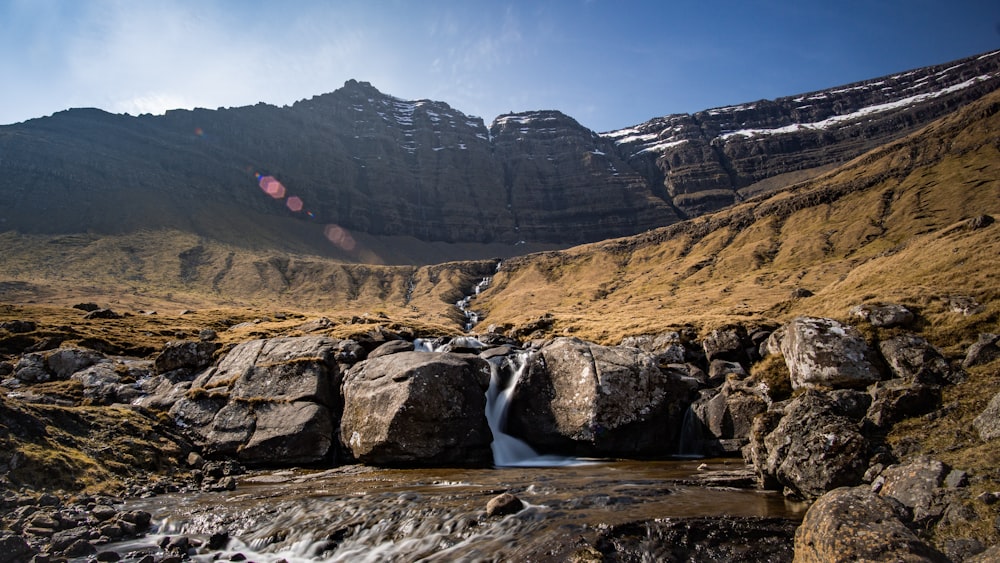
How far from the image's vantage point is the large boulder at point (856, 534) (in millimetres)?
8648

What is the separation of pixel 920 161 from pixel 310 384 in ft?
636

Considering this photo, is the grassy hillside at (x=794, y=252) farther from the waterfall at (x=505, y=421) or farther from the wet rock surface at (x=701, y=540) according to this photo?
the wet rock surface at (x=701, y=540)

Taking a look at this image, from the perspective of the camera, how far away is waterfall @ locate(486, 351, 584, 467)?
30547 millimetres

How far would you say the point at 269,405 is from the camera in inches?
1254

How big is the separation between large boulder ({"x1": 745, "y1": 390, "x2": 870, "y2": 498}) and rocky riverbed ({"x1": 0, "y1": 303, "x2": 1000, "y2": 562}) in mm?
73

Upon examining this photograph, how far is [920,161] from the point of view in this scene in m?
150

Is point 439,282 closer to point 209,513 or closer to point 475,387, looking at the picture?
point 475,387

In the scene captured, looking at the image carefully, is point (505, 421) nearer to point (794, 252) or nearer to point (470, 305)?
point (794, 252)

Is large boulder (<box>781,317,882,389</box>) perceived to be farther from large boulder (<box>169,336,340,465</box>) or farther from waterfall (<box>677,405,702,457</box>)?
large boulder (<box>169,336,340,465</box>)

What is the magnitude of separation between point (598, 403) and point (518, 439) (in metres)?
6.32

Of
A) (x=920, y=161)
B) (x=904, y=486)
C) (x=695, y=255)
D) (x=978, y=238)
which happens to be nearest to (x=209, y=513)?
(x=904, y=486)

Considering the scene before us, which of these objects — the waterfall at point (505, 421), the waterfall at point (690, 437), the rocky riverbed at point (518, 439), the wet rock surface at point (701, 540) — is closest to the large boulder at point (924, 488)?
the rocky riverbed at point (518, 439)

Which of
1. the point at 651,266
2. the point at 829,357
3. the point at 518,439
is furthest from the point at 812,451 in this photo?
the point at 651,266

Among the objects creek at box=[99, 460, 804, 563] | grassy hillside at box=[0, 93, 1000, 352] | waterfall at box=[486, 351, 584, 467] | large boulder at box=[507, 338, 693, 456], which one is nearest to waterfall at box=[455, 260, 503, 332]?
grassy hillside at box=[0, 93, 1000, 352]
